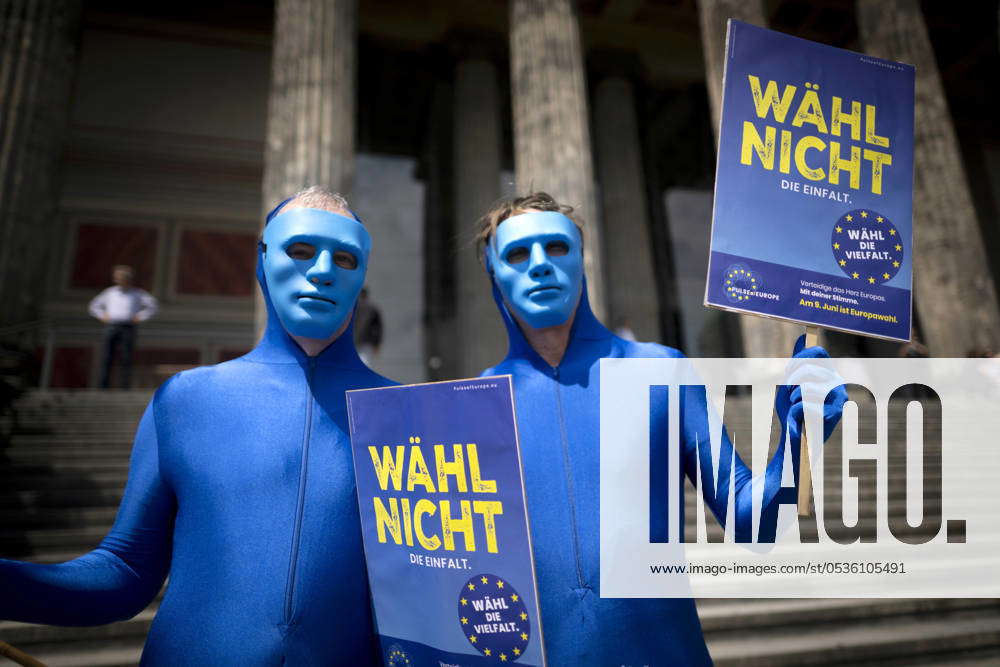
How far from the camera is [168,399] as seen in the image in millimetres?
1373

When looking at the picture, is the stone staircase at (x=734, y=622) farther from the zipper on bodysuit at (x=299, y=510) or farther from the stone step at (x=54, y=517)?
the zipper on bodysuit at (x=299, y=510)

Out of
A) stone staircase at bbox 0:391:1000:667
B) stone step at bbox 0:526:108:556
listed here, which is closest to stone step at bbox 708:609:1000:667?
stone staircase at bbox 0:391:1000:667

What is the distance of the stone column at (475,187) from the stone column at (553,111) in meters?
2.90

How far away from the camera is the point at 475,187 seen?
41.6 ft

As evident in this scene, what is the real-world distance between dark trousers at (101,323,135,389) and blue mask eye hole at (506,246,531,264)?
7.24m

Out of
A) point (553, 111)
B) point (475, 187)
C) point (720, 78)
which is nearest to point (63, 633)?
point (553, 111)

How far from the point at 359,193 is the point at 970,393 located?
12.3 m

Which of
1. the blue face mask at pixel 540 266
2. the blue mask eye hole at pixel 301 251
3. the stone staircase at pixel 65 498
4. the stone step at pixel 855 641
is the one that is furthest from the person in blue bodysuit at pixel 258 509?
the stone step at pixel 855 641

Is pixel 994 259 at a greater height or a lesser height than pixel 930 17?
lesser

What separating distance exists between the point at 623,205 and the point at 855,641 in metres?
12.8

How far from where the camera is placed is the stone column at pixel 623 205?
46.4ft

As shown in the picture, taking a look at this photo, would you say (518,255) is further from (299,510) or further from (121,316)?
(121,316)

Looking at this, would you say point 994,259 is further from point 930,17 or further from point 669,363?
point 669,363

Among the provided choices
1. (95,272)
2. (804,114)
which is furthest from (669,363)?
(95,272)
